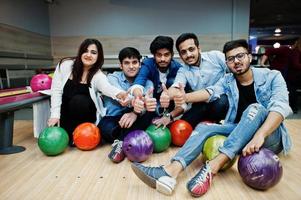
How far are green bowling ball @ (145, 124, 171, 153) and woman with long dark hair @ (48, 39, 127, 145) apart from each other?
0.55 metres

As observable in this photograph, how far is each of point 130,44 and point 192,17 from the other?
5.16ft

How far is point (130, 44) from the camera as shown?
6371mm

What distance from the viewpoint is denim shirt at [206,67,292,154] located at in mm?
1707

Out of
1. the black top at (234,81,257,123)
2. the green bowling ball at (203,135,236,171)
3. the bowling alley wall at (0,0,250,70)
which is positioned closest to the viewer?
the green bowling ball at (203,135,236,171)

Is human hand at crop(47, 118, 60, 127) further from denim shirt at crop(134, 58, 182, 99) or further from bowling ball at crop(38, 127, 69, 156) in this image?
denim shirt at crop(134, 58, 182, 99)

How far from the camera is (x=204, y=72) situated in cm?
249

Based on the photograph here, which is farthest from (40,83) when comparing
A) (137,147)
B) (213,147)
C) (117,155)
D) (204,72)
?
(213,147)

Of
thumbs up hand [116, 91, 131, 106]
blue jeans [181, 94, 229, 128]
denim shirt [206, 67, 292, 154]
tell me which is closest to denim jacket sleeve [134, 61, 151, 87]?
thumbs up hand [116, 91, 131, 106]

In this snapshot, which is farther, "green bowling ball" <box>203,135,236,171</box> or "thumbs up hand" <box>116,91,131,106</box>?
"thumbs up hand" <box>116,91,131,106</box>

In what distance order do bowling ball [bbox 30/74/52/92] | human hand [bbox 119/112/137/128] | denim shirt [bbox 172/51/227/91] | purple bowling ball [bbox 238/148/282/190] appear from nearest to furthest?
purple bowling ball [bbox 238/148/282/190]
human hand [bbox 119/112/137/128]
denim shirt [bbox 172/51/227/91]
bowling ball [bbox 30/74/52/92]

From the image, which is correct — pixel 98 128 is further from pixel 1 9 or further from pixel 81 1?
pixel 81 1

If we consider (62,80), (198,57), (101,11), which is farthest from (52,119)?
(101,11)

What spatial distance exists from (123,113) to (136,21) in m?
4.28

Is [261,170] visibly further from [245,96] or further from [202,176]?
[245,96]
